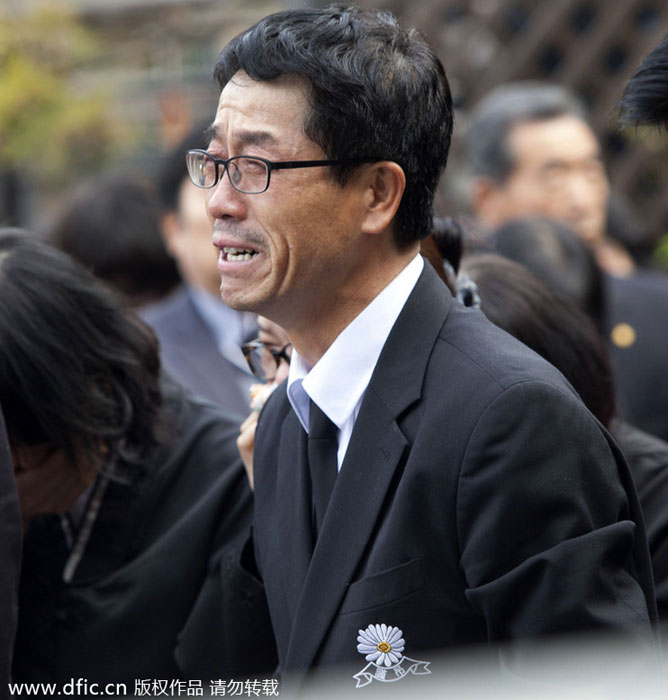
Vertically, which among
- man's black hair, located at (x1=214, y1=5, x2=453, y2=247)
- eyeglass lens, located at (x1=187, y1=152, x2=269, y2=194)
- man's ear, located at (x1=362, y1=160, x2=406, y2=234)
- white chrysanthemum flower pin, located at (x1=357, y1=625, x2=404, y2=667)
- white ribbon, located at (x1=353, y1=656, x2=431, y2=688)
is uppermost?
man's black hair, located at (x1=214, y1=5, x2=453, y2=247)

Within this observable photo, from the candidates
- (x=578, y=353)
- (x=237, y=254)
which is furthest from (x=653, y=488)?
(x=237, y=254)

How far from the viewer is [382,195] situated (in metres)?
1.94

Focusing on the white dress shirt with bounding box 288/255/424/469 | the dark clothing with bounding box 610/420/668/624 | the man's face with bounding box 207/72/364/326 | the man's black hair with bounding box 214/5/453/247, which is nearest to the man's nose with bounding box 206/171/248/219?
the man's face with bounding box 207/72/364/326

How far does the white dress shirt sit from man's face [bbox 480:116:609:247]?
272 cm

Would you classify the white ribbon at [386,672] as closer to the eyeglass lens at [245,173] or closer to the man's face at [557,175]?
the eyeglass lens at [245,173]

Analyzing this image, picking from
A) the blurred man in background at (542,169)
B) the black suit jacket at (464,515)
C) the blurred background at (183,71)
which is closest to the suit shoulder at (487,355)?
the black suit jacket at (464,515)

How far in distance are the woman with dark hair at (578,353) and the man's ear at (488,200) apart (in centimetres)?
222

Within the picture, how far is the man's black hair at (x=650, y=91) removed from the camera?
2141 mm

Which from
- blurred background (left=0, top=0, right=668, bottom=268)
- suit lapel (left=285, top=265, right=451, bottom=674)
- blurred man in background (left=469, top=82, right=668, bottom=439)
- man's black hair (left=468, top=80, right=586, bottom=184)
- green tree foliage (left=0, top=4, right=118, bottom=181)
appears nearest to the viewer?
suit lapel (left=285, top=265, right=451, bottom=674)

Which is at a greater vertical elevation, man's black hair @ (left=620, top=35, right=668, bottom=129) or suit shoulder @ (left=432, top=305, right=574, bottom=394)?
man's black hair @ (left=620, top=35, right=668, bottom=129)

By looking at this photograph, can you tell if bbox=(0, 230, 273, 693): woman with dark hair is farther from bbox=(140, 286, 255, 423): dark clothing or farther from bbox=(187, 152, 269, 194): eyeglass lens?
bbox=(140, 286, 255, 423): dark clothing

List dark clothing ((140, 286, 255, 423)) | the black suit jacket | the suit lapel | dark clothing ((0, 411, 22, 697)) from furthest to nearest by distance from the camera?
1. dark clothing ((140, 286, 255, 423))
2. dark clothing ((0, 411, 22, 697))
3. the suit lapel
4. the black suit jacket

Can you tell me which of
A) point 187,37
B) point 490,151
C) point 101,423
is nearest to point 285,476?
point 101,423

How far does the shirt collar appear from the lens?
1.96 metres
